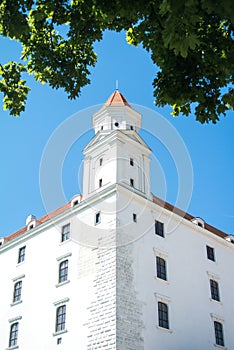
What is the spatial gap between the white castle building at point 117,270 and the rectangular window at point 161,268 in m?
0.07

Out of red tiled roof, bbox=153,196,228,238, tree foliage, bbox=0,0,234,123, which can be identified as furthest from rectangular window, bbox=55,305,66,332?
tree foliage, bbox=0,0,234,123

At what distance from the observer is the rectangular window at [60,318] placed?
2638 centimetres

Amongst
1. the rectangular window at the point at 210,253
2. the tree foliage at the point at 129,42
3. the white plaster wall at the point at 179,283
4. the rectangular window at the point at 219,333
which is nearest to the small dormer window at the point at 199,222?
the white plaster wall at the point at 179,283

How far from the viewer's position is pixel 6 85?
11.5 metres

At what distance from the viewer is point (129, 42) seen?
38.6 feet

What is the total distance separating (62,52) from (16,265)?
23.9 meters

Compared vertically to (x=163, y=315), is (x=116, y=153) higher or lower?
higher

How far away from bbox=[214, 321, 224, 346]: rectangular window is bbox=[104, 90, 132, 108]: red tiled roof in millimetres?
16851

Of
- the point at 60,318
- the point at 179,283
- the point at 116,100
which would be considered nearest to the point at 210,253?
the point at 179,283

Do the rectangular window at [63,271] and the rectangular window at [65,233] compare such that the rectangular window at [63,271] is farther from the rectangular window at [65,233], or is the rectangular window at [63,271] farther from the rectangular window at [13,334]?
the rectangular window at [13,334]

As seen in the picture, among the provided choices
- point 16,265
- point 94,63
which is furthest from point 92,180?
point 94,63

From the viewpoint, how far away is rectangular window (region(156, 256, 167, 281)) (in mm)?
27741

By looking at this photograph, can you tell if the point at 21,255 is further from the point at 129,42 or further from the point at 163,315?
the point at 129,42

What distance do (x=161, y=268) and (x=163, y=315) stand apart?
2.88m
